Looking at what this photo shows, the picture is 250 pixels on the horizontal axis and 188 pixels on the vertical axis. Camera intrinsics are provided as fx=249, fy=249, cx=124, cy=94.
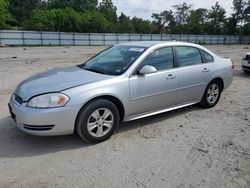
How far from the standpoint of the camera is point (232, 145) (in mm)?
3820

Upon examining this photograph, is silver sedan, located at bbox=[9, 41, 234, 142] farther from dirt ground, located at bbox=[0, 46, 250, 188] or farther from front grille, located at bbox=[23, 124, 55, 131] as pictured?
dirt ground, located at bbox=[0, 46, 250, 188]

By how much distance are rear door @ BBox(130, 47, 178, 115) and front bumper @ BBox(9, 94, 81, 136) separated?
3.41ft

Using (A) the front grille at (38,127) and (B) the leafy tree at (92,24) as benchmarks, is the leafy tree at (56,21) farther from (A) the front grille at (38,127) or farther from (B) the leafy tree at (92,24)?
(A) the front grille at (38,127)

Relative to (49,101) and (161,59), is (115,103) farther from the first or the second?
(161,59)

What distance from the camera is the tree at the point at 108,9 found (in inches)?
2414

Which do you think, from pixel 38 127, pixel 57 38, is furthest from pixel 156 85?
pixel 57 38

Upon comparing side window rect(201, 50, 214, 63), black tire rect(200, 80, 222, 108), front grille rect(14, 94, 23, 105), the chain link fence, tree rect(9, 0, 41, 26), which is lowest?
black tire rect(200, 80, 222, 108)

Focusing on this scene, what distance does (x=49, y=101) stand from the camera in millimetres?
3385

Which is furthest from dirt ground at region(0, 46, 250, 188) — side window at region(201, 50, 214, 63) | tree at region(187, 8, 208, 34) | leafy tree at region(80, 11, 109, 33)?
tree at region(187, 8, 208, 34)

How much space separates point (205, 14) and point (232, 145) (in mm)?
Answer: 64444

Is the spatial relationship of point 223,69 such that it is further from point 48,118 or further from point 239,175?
point 48,118

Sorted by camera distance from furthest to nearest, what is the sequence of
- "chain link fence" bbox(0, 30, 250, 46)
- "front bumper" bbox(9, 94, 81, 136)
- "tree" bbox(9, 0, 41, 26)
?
"tree" bbox(9, 0, 41, 26) < "chain link fence" bbox(0, 30, 250, 46) < "front bumper" bbox(9, 94, 81, 136)

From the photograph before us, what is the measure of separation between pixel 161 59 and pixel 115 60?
83 cm

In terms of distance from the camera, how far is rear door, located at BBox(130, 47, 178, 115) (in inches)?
160
